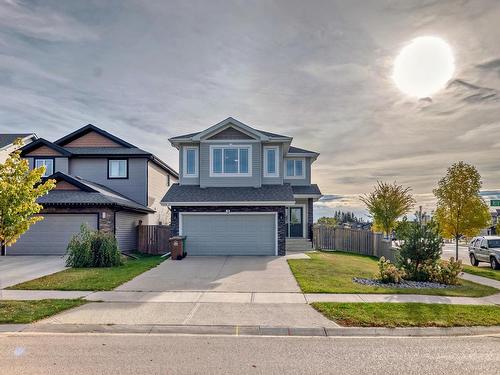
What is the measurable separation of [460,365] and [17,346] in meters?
Answer: 7.46

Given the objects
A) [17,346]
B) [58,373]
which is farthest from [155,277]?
[58,373]

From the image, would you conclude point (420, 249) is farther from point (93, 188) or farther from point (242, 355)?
point (93, 188)

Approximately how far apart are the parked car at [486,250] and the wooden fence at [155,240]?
18734mm

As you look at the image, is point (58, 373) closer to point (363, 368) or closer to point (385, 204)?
point (363, 368)

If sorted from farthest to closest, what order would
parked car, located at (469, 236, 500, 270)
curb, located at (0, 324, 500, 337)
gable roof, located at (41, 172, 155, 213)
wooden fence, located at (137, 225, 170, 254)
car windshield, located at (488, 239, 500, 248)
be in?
1. wooden fence, located at (137, 225, 170, 254)
2. car windshield, located at (488, 239, 500, 248)
3. parked car, located at (469, 236, 500, 270)
4. gable roof, located at (41, 172, 155, 213)
5. curb, located at (0, 324, 500, 337)

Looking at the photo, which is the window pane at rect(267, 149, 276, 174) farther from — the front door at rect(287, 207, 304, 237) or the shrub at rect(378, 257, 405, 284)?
the shrub at rect(378, 257, 405, 284)

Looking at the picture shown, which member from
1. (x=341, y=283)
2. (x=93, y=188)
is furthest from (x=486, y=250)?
(x=93, y=188)

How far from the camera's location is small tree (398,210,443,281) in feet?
45.3

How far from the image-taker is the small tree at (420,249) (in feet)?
45.3

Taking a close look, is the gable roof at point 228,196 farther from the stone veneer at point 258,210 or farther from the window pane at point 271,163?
the window pane at point 271,163

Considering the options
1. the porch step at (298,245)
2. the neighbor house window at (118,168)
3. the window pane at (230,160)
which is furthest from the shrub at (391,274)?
the neighbor house window at (118,168)

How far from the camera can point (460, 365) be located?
606 centimetres

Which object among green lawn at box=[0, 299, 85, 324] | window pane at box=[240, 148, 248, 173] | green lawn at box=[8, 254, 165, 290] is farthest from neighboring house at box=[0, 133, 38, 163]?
green lawn at box=[0, 299, 85, 324]

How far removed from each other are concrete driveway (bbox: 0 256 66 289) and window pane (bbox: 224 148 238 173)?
10.1 m
